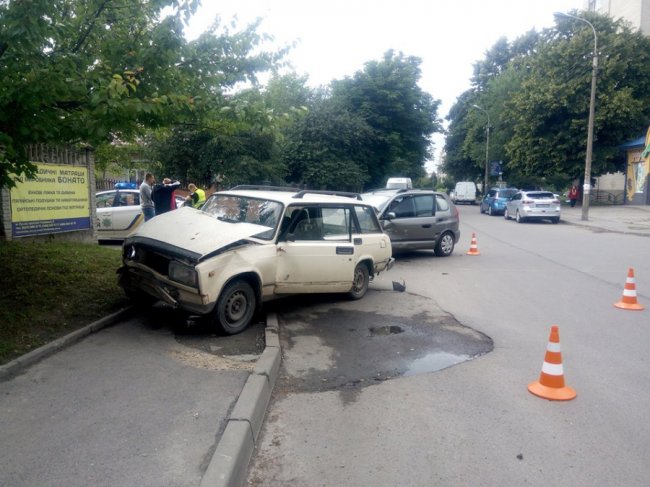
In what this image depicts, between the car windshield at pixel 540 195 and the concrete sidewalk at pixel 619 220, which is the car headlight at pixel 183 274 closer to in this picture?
the concrete sidewalk at pixel 619 220

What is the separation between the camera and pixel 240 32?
24.2ft

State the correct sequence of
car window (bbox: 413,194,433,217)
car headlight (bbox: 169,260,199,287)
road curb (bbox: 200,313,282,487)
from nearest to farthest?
road curb (bbox: 200,313,282,487) < car headlight (bbox: 169,260,199,287) < car window (bbox: 413,194,433,217)

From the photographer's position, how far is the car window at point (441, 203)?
14.1m

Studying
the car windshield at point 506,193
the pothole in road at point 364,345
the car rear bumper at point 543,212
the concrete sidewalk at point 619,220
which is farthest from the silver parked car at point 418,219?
the car windshield at point 506,193

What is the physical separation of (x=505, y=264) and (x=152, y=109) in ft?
32.3

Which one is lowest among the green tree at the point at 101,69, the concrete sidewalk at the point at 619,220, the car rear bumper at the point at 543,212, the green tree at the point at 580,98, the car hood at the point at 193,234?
the concrete sidewalk at the point at 619,220

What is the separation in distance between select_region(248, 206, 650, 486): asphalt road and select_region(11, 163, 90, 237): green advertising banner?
5.76 metres

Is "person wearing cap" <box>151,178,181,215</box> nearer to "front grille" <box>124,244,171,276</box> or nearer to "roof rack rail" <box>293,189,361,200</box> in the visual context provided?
"roof rack rail" <box>293,189,361,200</box>

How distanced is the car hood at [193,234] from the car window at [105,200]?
809cm

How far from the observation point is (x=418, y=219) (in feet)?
44.5

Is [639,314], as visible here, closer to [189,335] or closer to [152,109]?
[189,335]

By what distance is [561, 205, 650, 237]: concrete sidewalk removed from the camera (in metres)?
23.6

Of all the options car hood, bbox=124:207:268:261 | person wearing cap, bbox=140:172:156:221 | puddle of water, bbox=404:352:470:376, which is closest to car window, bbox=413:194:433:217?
person wearing cap, bbox=140:172:156:221

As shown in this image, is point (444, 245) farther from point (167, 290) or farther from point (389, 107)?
point (389, 107)
